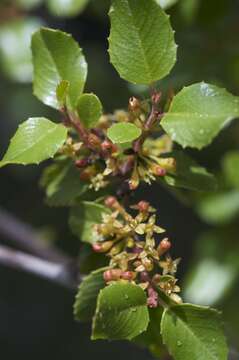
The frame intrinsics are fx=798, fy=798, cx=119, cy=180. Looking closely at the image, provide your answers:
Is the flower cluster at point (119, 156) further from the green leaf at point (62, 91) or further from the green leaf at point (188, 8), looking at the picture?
the green leaf at point (188, 8)

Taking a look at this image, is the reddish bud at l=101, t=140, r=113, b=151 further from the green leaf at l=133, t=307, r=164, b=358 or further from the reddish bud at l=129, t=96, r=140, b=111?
the green leaf at l=133, t=307, r=164, b=358

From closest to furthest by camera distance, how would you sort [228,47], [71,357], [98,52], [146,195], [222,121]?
[222,121] < [228,47] < [98,52] < [146,195] < [71,357]

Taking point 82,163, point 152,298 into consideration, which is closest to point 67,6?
point 82,163

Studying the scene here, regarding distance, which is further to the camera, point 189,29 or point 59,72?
point 189,29

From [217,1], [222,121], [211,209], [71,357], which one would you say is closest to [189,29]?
[217,1]

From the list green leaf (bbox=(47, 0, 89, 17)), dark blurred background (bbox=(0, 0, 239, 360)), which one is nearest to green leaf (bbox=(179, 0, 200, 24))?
dark blurred background (bbox=(0, 0, 239, 360))

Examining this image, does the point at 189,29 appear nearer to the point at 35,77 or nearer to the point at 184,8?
the point at 184,8

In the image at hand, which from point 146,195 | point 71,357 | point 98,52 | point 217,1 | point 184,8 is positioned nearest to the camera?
point 184,8

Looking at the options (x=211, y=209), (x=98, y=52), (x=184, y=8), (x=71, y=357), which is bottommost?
(x=71, y=357)
